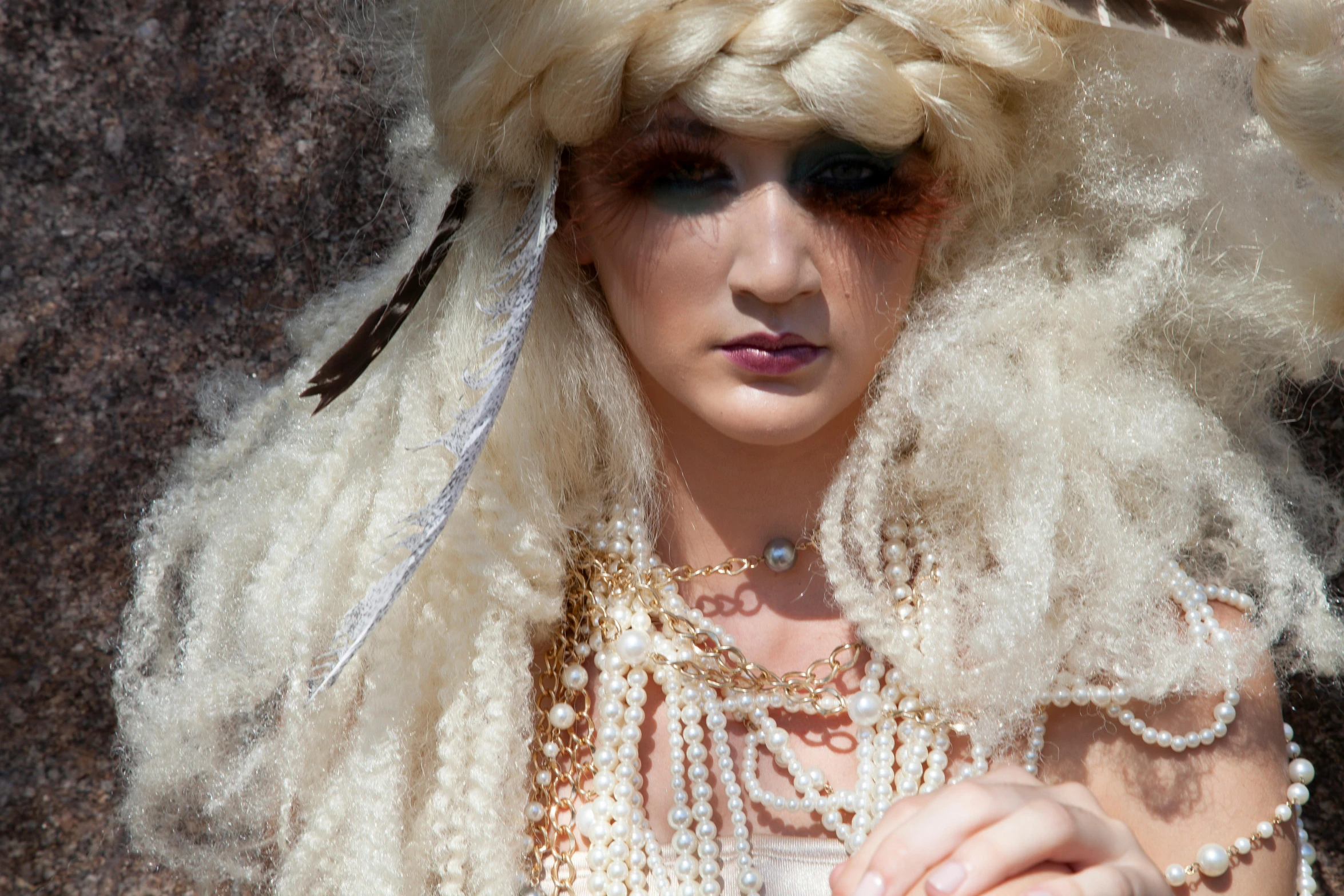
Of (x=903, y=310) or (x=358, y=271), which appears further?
(x=358, y=271)

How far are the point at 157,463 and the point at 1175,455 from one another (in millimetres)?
1417

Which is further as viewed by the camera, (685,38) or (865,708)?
(865,708)

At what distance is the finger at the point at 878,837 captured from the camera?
3.85 feet

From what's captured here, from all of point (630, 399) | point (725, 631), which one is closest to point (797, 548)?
point (725, 631)

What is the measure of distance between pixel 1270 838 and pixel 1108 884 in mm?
332

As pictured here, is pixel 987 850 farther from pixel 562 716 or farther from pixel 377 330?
pixel 377 330

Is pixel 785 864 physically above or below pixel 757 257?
below

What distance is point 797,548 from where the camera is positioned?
1581 millimetres

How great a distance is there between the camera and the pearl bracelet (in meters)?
1.37

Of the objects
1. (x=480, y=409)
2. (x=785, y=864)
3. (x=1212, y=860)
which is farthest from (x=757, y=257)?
(x=1212, y=860)

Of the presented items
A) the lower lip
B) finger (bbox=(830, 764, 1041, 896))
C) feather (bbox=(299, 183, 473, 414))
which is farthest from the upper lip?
finger (bbox=(830, 764, 1041, 896))

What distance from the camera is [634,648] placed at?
1501mm

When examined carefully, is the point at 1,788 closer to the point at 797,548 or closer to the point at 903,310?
the point at 797,548

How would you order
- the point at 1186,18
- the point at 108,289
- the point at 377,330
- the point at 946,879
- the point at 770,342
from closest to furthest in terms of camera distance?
the point at 946,879 → the point at 1186,18 → the point at 770,342 → the point at 377,330 → the point at 108,289
